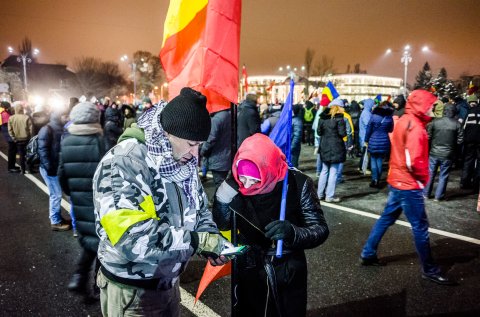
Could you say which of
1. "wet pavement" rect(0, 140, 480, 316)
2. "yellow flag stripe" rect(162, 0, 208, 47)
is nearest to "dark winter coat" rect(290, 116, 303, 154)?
"wet pavement" rect(0, 140, 480, 316)

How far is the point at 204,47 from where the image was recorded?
278 centimetres

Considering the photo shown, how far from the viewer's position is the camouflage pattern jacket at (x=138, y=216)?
1509 mm

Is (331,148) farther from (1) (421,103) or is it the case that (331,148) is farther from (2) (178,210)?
(2) (178,210)

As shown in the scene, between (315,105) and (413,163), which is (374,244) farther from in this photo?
(315,105)

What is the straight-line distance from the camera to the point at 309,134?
16.5 metres

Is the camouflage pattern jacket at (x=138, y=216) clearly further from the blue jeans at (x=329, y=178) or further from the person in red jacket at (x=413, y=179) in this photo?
the blue jeans at (x=329, y=178)

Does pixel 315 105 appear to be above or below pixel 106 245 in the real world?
above

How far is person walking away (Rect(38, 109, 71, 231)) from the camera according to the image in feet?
17.5

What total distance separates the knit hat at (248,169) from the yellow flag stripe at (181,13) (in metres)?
1.64

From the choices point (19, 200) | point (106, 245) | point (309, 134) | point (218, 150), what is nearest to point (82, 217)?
point (106, 245)

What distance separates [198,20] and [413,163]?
117 inches

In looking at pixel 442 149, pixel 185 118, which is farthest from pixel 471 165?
pixel 185 118

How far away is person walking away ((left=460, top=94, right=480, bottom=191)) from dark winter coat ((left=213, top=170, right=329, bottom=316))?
26.0 ft

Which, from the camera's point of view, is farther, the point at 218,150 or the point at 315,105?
the point at 315,105
